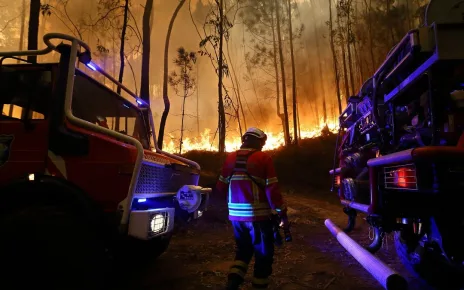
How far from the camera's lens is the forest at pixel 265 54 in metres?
23.6

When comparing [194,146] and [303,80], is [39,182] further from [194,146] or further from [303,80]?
[303,80]

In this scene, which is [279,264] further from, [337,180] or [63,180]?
[63,180]

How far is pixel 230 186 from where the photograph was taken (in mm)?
3795

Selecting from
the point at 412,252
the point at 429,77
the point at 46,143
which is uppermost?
the point at 429,77

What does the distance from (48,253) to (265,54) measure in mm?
28139

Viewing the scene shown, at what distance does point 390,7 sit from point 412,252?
25556 millimetres

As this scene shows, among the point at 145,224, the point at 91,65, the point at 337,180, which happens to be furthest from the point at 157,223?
the point at 337,180

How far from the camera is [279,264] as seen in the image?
195 inches

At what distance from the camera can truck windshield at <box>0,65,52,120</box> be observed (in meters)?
3.41

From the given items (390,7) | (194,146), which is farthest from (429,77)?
(194,146)

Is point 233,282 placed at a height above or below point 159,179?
below

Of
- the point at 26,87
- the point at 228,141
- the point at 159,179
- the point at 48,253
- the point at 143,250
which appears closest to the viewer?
the point at 48,253

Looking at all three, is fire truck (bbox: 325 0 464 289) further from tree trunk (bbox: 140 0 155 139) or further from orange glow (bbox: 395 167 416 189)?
tree trunk (bbox: 140 0 155 139)

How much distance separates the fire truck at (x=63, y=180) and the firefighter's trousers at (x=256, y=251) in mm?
853
